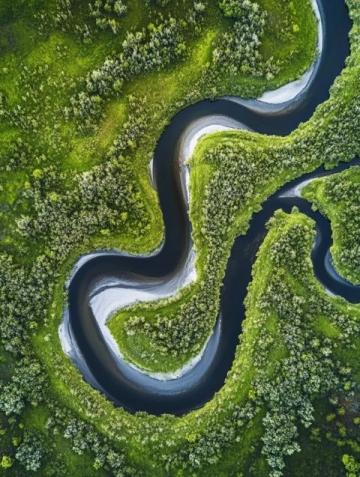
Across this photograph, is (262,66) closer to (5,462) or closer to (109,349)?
(109,349)

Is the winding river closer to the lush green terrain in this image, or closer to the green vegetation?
the green vegetation

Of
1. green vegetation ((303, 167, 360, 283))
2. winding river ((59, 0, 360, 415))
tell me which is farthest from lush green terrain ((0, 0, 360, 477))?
winding river ((59, 0, 360, 415))

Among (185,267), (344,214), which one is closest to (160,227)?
(185,267)

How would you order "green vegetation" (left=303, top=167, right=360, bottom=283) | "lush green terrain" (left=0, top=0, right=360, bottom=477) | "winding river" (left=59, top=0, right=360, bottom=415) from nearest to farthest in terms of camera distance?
1. "lush green terrain" (left=0, top=0, right=360, bottom=477)
2. "green vegetation" (left=303, top=167, right=360, bottom=283)
3. "winding river" (left=59, top=0, right=360, bottom=415)

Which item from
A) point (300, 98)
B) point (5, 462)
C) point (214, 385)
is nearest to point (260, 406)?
point (214, 385)

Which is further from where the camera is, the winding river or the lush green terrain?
the winding river

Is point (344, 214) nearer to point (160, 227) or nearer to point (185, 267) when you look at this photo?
point (185, 267)
